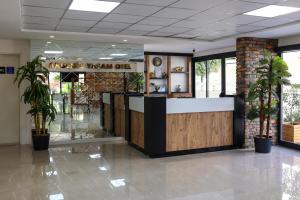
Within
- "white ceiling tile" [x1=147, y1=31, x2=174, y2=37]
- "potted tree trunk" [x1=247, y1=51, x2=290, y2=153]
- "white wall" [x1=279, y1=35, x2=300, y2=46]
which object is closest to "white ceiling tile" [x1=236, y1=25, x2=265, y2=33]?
"potted tree trunk" [x1=247, y1=51, x2=290, y2=153]

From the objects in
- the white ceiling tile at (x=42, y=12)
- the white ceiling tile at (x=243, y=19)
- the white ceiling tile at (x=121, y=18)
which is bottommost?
the white ceiling tile at (x=42, y=12)

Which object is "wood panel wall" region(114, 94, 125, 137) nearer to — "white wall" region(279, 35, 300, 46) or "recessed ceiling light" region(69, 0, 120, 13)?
"recessed ceiling light" region(69, 0, 120, 13)

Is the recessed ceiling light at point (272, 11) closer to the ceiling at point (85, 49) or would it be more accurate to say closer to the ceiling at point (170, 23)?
the ceiling at point (170, 23)

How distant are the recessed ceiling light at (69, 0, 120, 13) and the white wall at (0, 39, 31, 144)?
3.24 m

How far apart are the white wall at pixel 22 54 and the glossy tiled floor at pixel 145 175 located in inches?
27.0

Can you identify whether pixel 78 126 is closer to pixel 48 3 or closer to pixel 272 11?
pixel 48 3

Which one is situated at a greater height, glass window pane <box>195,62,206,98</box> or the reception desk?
glass window pane <box>195,62,206,98</box>

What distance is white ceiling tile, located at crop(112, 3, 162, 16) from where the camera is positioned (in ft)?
15.5

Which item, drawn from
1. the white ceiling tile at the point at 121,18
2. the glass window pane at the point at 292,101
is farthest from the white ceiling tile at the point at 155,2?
the glass window pane at the point at 292,101

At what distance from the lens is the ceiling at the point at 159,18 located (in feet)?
15.0

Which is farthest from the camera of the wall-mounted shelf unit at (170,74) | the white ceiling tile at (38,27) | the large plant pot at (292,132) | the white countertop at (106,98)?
the wall-mounted shelf unit at (170,74)

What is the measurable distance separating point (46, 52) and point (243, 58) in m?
4.68

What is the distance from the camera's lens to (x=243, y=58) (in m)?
7.25

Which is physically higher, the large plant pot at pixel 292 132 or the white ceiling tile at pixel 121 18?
the white ceiling tile at pixel 121 18
